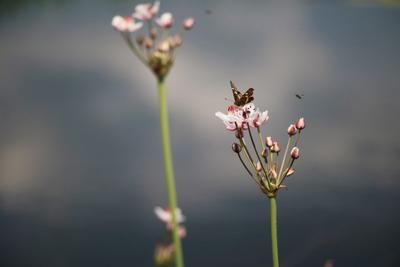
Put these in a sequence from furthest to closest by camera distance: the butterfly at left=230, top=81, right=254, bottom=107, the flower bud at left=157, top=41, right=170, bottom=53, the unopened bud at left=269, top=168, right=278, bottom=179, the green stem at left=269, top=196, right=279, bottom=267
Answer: the unopened bud at left=269, top=168, right=278, bottom=179 < the butterfly at left=230, top=81, right=254, bottom=107 < the green stem at left=269, top=196, right=279, bottom=267 < the flower bud at left=157, top=41, right=170, bottom=53

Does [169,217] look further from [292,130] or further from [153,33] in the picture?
[292,130]

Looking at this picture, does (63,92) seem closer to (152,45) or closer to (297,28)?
(297,28)

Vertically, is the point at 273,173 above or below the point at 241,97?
below

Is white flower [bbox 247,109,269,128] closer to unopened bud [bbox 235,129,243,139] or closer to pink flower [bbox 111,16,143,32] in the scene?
unopened bud [bbox 235,129,243,139]

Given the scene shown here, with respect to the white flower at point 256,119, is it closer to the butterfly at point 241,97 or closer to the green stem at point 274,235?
the butterfly at point 241,97

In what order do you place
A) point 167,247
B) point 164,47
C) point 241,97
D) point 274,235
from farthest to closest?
point 241,97, point 274,235, point 164,47, point 167,247

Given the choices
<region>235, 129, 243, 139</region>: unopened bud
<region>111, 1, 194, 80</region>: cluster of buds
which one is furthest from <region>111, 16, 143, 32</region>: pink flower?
<region>235, 129, 243, 139</region>: unopened bud

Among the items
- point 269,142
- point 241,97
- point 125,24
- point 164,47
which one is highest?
point 125,24

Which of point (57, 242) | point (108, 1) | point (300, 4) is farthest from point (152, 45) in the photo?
point (300, 4)

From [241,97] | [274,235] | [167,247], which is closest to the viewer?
[167,247]

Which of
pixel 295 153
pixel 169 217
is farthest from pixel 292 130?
pixel 169 217
